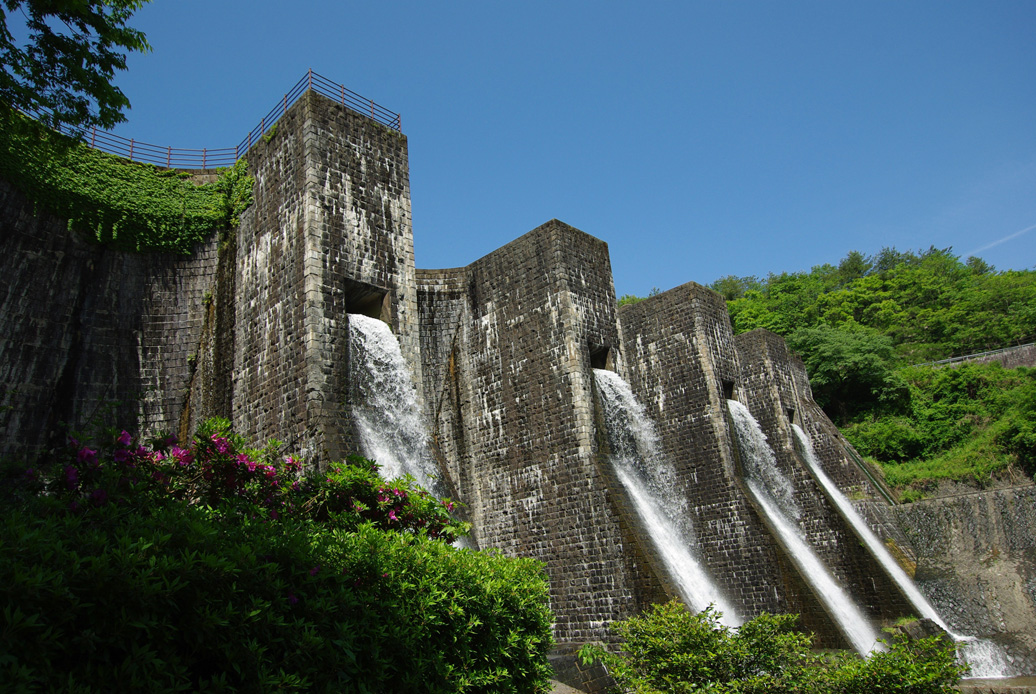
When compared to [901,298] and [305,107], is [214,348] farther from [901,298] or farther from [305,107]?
[901,298]

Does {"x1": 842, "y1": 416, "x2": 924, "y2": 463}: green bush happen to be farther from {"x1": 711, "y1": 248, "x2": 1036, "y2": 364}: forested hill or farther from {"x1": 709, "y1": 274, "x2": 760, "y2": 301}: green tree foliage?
{"x1": 709, "y1": 274, "x2": 760, "y2": 301}: green tree foliage

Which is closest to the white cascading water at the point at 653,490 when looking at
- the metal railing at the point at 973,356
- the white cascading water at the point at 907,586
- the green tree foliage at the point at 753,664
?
the white cascading water at the point at 907,586

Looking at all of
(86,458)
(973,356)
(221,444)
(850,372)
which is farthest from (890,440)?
(86,458)

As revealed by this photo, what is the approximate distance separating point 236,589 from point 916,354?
35961mm

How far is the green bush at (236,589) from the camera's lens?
314cm

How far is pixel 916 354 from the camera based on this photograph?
110 ft

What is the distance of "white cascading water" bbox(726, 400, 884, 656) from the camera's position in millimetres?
13582

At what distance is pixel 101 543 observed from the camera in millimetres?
3426

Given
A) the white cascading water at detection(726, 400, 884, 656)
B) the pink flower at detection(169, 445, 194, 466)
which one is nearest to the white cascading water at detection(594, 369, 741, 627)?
the white cascading water at detection(726, 400, 884, 656)

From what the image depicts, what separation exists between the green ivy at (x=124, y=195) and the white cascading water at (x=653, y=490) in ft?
25.7

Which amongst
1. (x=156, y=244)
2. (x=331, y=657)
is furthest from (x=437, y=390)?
(x=331, y=657)

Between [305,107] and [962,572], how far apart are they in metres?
16.6

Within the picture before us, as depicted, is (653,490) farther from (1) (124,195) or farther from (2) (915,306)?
(2) (915,306)

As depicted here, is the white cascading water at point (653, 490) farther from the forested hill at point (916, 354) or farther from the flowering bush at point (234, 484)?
the forested hill at point (916, 354)
